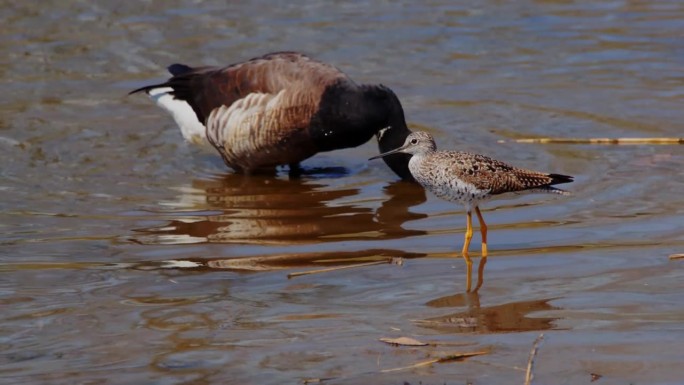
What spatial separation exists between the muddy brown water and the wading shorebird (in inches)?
11.8

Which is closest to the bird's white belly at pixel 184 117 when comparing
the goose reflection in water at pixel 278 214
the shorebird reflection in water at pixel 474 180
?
the goose reflection in water at pixel 278 214

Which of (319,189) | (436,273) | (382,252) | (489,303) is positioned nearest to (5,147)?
(319,189)

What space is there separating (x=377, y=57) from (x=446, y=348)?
896cm

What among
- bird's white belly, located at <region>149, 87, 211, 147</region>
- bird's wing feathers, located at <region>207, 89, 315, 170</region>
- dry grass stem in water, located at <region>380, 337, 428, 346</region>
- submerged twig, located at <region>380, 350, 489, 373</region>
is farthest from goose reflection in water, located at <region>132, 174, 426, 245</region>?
submerged twig, located at <region>380, 350, 489, 373</region>

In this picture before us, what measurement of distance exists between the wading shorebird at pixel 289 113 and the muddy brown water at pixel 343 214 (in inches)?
11.8

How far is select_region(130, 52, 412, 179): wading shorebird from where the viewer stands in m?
10.7

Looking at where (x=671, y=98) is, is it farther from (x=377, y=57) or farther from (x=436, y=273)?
(x=436, y=273)

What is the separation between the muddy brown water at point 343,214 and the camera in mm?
6137

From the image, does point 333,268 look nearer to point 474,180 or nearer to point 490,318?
point 474,180

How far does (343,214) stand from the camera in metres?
9.64

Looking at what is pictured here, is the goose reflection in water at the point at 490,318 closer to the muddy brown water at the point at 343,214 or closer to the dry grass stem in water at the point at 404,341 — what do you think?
the muddy brown water at the point at 343,214

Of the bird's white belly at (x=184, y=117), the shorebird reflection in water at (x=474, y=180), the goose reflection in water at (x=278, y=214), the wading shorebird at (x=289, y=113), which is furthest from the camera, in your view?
the bird's white belly at (x=184, y=117)

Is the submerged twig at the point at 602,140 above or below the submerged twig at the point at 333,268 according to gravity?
above

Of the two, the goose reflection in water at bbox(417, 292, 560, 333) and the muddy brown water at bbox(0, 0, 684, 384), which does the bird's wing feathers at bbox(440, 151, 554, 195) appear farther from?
the goose reflection in water at bbox(417, 292, 560, 333)
